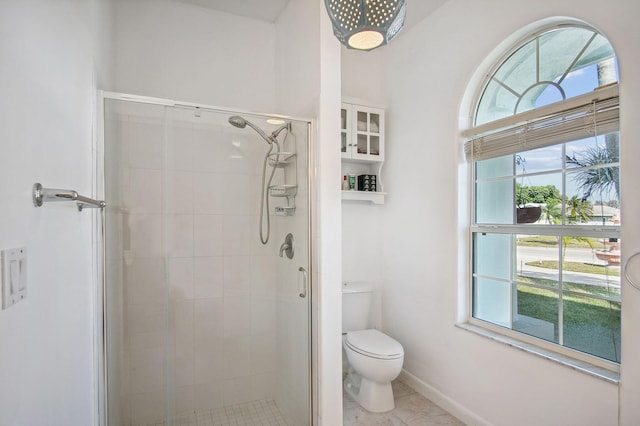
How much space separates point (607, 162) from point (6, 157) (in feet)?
7.34

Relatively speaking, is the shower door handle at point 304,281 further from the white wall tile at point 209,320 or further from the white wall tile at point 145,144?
the white wall tile at point 145,144

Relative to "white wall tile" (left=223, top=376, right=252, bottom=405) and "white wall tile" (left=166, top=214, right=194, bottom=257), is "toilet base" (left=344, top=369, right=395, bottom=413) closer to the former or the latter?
"white wall tile" (left=223, top=376, right=252, bottom=405)

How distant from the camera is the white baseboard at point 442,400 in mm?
2059

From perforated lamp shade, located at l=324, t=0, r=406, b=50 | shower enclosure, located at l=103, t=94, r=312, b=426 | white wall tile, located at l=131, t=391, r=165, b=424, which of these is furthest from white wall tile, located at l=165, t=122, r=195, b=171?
white wall tile, located at l=131, t=391, r=165, b=424

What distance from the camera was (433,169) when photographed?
250cm

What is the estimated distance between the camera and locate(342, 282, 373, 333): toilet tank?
2752 mm

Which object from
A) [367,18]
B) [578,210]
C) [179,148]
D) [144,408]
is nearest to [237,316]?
[144,408]

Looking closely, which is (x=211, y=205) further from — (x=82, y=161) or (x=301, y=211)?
(x=82, y=161)

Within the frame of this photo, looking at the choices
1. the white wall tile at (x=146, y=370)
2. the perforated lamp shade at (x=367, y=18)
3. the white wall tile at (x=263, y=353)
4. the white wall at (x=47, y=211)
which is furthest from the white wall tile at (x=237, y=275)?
the perforated lamp shade at (x=367, y=18)

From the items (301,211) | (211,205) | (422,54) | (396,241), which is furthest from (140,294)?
(422,54)

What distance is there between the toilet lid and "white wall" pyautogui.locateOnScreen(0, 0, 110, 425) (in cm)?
151

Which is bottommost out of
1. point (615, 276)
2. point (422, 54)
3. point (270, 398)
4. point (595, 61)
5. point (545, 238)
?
point (270, 398)

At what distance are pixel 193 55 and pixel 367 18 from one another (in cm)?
193

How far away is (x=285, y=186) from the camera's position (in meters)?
2.03
